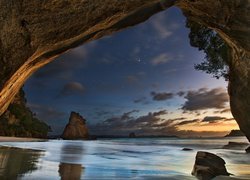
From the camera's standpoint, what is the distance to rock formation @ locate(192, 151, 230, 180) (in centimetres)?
1170

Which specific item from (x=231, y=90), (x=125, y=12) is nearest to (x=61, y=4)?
(x=125, y=12)

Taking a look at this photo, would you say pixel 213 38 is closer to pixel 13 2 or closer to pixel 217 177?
pixel 217 177

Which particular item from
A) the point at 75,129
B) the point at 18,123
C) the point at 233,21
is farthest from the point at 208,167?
the point at 75,129

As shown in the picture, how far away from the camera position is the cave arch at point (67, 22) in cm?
705

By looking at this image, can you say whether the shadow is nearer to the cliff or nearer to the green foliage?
the green foliage

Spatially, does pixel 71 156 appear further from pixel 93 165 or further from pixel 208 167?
pixel 208 167

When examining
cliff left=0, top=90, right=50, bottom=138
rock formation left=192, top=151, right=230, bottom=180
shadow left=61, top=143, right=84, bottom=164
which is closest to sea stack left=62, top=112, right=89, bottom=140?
cliff left=0, top=90, right=50, bottom=138

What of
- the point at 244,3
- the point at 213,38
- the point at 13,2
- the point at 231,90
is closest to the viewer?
the point at 13,2

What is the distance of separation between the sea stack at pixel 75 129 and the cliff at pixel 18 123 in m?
48.1

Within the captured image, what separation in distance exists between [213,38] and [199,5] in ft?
34.0

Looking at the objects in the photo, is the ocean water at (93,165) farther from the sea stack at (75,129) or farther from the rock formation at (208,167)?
the sea stack at (75,129)

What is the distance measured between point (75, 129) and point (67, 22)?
122617 millimetres

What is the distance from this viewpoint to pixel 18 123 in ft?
216

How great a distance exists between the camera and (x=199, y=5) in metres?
9.75
